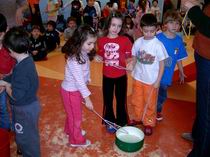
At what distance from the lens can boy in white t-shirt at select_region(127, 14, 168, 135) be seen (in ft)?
8.03

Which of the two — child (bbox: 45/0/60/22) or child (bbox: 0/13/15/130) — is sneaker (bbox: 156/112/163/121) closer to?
child (bbox: 0/13/15/130)

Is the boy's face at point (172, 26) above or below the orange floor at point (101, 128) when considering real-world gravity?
above

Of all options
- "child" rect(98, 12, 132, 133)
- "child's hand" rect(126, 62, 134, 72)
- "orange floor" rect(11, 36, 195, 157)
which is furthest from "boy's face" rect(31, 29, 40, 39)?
"child's hand" rect(126, 62, 134, 72)

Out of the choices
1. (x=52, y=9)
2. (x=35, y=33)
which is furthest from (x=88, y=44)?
(x=52, y=9)

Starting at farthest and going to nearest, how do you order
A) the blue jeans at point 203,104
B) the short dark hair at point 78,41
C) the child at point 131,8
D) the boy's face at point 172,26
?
the child at point 131,8
the boy's face at point 172,26
the short dark hair at point 78,41
the blue jeans at point 203,104

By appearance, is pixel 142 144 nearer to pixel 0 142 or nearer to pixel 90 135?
pixel 90 135

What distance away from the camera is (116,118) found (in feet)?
9.21

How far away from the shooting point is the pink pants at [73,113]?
2355 millimetres

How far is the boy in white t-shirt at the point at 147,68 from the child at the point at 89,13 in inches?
150

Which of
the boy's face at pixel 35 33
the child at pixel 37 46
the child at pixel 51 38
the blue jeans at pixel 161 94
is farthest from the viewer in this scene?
the child at pixel 51 38

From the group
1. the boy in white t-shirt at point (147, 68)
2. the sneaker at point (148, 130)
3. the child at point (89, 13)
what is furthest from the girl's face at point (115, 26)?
the child at point (89, 13)

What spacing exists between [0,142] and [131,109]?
1.39 metres

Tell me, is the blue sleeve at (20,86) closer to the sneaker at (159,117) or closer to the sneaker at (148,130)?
the sneaker at (148,130)

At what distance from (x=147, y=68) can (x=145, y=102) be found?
1.06ft
